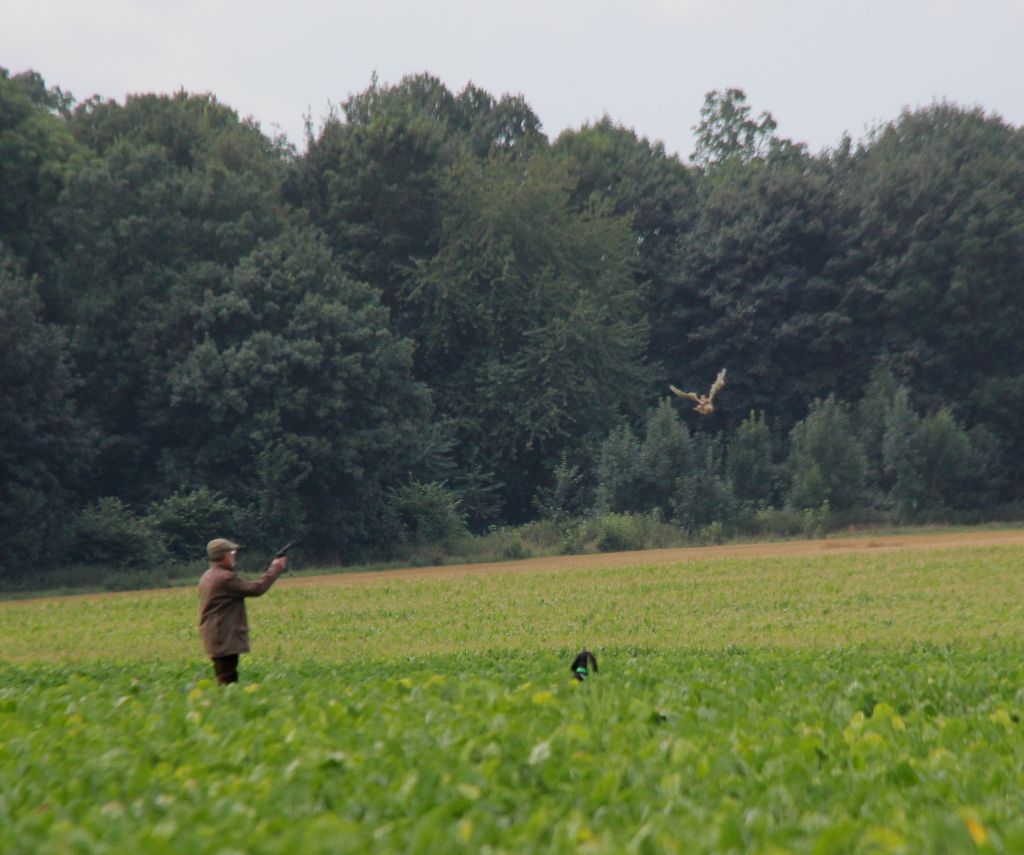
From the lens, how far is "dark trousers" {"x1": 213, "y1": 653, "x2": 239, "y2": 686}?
14.4 meters

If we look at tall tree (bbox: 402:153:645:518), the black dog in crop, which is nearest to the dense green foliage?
the black dog in crop

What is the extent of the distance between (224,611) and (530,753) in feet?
23.4

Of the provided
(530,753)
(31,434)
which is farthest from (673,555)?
(530,753)

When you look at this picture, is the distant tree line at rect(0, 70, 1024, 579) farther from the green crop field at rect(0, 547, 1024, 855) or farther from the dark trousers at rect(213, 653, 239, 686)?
the green crop field at rect(0, 547, 1024, 855)

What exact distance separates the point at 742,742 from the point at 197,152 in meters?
47.3

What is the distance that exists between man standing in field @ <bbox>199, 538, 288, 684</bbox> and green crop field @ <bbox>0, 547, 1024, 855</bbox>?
2.07 ft

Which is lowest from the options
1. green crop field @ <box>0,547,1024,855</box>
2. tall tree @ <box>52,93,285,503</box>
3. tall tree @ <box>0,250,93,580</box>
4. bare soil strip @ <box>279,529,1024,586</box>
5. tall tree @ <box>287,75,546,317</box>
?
green crop field @ <box>0,547,1024,855</box>

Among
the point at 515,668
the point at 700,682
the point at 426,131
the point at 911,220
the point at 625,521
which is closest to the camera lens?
the point at 700,682

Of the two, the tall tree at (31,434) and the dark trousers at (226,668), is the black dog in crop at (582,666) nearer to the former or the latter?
the dark trousers at (226,668)

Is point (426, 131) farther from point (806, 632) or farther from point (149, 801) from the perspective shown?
point (149, 801)

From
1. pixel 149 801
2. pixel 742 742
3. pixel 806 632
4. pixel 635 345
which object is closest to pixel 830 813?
pixel 742 742

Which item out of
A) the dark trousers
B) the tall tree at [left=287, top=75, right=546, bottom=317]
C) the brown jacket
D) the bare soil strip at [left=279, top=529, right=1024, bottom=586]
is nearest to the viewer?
the brown jacket

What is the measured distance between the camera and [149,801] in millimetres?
6801

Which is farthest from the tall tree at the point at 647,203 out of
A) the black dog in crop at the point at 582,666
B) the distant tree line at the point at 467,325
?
the black dog in crop at the point at 582,666
